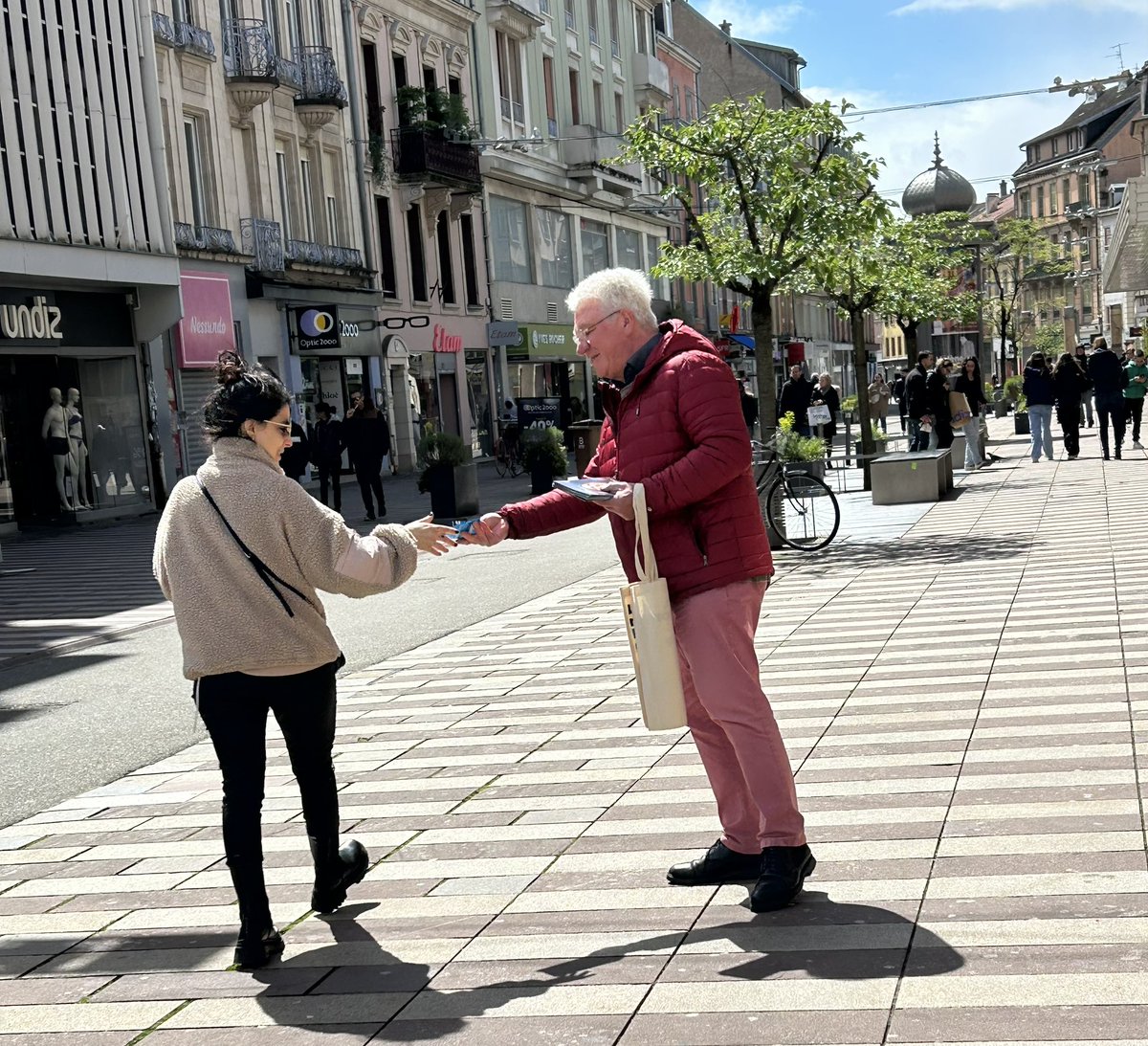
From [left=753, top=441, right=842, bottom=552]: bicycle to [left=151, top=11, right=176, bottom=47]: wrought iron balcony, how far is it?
17.6 metres

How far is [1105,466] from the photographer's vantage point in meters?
24.2

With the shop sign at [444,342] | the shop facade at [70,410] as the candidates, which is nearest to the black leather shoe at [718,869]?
the shop facade at [70,410]

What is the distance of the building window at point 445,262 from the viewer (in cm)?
4222

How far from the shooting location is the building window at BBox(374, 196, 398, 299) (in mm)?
38938

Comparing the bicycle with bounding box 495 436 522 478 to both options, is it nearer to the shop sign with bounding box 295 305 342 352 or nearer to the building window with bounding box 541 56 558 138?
the shop sign with bounding box 295 305 342 352

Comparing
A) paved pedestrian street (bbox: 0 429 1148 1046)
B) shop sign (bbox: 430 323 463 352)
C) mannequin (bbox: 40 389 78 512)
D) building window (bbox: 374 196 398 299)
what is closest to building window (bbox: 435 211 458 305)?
shop sign (bbox: 430 323 463 352)

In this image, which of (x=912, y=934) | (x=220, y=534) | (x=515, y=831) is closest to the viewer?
(x=912, y=934)

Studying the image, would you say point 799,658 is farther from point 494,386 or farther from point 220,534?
point 494,386

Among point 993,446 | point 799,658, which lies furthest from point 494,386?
point 799,658

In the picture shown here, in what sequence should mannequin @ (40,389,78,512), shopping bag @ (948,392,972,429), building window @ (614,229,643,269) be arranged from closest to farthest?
1. shopping bag @ (948,392,972,429)
2. mannequin @ (40,389,78,512)
3. building window @ (614,229,643,269)

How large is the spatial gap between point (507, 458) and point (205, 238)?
8.84 metres

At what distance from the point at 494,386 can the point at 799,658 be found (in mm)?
36447

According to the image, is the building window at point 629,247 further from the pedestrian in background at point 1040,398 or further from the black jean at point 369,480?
the black jean at point 369,480

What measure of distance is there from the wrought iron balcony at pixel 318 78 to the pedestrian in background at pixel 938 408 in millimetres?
15684
